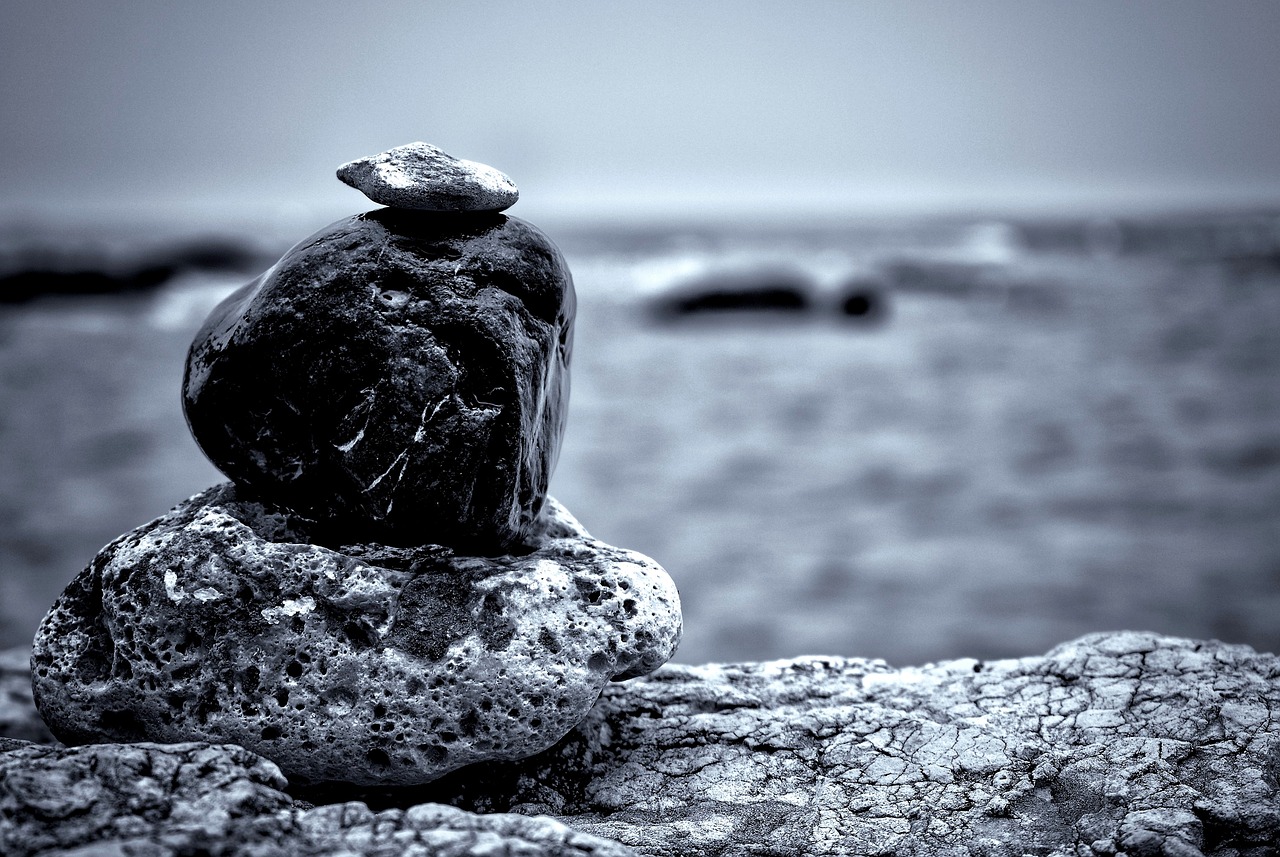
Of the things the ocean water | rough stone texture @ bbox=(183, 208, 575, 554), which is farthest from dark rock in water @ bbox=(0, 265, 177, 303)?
rough stone texture @ bbox=(183, 208, 575, 554)

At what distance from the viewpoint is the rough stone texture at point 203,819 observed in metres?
2.21

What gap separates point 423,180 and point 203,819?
1914 millimetres

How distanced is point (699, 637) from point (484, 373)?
5.59m

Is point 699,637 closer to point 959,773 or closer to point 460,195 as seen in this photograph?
point 959,773

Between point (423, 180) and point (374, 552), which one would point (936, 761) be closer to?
point (374, 552)

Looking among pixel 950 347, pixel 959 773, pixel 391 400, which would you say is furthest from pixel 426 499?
pixel 950 347

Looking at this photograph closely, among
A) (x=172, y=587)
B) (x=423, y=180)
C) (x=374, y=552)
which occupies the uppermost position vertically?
(x=423, y=180)

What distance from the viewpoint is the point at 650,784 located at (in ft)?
11.1

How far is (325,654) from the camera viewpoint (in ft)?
9.92

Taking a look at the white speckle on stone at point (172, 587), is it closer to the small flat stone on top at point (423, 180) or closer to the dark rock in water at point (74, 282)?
the small flat stone on top at point (423, 180)

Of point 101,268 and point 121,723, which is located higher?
point 101,268

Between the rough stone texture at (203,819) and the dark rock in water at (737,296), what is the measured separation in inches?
954

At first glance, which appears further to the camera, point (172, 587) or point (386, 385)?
point (386, 385)

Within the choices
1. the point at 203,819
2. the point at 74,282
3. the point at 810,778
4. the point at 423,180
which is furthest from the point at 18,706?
the point at 74,282
